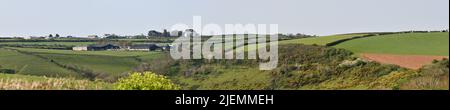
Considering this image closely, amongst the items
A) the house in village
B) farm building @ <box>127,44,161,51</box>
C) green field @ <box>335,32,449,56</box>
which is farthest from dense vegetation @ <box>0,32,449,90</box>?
the house in village

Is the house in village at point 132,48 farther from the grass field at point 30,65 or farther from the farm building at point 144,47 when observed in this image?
the grass field at point 30,65

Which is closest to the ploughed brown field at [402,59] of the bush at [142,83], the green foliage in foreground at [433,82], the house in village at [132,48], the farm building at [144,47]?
the green foliage in foreground at [433,82]

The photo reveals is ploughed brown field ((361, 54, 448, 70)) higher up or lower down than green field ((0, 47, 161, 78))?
higher up

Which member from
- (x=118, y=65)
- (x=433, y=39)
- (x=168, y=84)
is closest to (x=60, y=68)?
(x=118, y=65)

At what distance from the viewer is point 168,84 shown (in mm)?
21328

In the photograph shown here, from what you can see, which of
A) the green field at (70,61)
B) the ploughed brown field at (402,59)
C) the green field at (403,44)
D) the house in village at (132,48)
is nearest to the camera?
the ploughed brown field at (402,59)

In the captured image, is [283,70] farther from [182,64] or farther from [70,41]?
[70,41]

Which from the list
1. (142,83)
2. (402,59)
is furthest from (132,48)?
(142,83)

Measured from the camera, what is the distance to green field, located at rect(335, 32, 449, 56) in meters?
69.1

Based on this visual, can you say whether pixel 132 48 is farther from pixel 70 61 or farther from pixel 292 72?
pixel 292 72

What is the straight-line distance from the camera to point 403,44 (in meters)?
75.8

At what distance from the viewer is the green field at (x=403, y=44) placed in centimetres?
6906

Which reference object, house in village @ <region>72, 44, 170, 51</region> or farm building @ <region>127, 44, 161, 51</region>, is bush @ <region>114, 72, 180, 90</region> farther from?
farm building @ <region>127, 44, 161, 51</region>

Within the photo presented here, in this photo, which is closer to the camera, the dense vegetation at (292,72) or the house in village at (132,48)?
the dense vegetation at (292,72)
